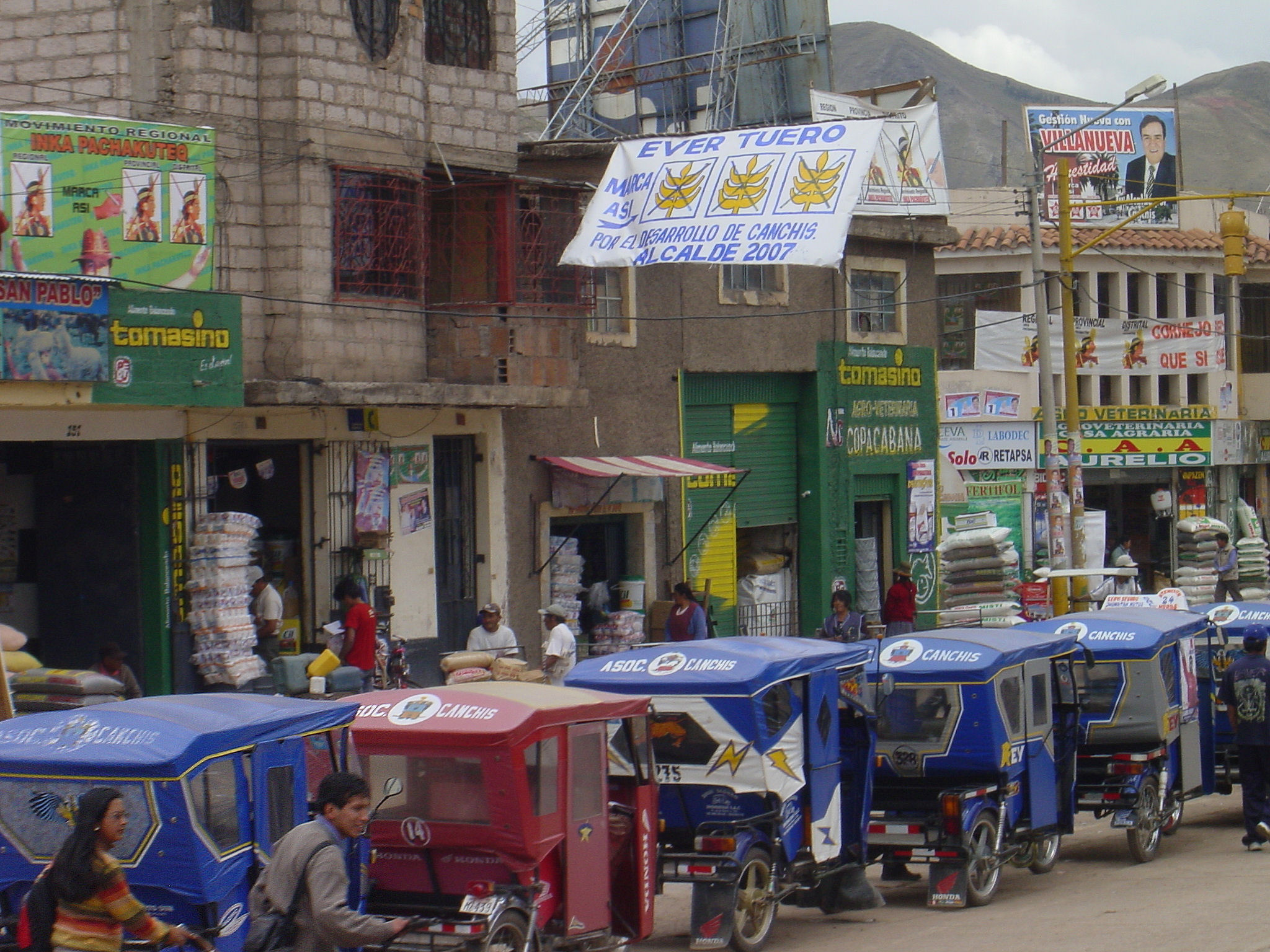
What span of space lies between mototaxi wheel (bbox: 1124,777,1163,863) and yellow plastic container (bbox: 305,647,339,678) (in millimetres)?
7486

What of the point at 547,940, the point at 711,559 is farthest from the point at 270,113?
the point at 547,940

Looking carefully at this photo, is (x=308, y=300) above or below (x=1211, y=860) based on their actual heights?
above

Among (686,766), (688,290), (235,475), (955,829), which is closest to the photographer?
(686,766)

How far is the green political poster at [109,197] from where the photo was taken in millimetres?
15023

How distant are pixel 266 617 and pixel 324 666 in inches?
65.3

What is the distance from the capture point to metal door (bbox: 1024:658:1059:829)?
1264cm

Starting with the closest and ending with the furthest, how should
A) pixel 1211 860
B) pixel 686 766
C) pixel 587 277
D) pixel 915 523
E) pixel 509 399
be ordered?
1. pixel 686 766
2. pixel 1211 860
3. pixel 509 399
4. pixel 587 277
5. pixel 915 523

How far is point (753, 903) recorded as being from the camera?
1039 cm

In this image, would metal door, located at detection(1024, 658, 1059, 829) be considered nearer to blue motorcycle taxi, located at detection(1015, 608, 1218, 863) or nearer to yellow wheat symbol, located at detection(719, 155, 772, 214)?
blue motorcycle taxi, located at detection(1015, 608, 1218, 863)

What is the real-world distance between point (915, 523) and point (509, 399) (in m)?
10.7

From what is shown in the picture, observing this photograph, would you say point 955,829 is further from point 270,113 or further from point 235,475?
point 270,113

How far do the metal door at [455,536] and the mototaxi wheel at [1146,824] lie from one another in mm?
8901

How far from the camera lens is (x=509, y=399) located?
19375 millimetres

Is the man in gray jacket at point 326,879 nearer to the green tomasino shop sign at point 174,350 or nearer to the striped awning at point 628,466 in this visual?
the green tomasino shop sign at point 174,350
